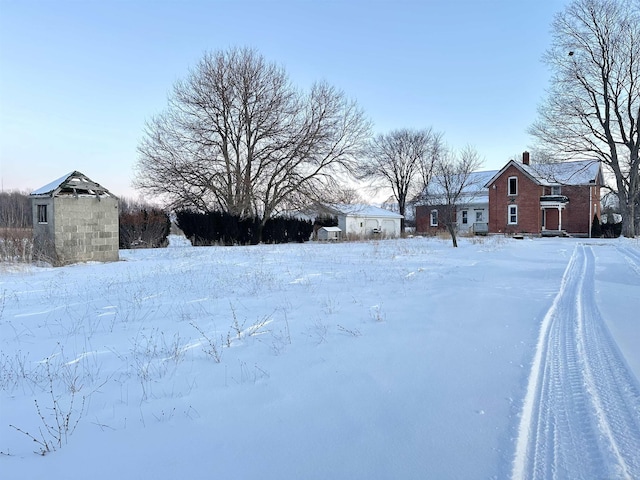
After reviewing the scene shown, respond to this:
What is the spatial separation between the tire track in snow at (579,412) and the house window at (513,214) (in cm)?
3627

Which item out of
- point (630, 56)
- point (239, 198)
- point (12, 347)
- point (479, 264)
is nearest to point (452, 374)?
point (12, 347)

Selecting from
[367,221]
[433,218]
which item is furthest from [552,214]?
[367,221]

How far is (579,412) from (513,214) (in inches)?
1532

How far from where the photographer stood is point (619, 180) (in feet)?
94.5

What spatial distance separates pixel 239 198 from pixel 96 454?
26.1 meters

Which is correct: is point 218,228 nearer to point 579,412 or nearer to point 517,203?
point 579,412

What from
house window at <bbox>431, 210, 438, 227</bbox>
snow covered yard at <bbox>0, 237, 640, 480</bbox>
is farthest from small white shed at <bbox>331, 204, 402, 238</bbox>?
snow covered yard at <bbox>0, 237, 640, 480</bbox>

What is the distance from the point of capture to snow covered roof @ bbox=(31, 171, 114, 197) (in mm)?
13730

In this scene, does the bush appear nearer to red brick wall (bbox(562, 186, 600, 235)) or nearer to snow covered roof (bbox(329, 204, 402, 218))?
snow covered roof (bbox(329, 204, 402, 218))

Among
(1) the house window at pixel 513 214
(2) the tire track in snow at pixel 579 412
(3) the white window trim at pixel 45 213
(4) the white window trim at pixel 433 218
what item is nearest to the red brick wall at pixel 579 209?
(1) the house window at pixel 513 214

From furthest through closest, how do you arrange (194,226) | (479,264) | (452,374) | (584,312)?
(194,226)
(479,264)
(584,312)
(452,374)

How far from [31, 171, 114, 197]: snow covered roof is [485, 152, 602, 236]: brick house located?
33639 mm

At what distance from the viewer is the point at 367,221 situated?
4378 cm

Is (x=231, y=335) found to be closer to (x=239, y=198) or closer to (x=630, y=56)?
(x=239, y=198)
